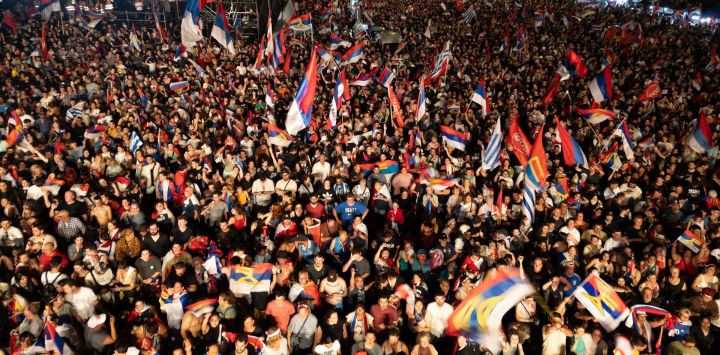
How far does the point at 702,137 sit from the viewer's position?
10.3 meters

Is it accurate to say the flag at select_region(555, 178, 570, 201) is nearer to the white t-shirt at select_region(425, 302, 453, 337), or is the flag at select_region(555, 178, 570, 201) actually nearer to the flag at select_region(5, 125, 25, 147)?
the white t-shirt at select_region(425, 302, 453, 337)

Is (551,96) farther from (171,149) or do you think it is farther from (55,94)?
(55,94)

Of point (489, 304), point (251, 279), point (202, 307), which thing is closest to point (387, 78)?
point (251, 279)

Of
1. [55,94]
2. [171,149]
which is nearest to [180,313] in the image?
[171,149]

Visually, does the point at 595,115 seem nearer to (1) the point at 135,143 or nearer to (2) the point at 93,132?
(1) the point at 135,143

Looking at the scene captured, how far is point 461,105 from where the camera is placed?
14141 millimetres

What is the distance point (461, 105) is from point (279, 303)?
9943mm

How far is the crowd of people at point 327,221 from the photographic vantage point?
566cm

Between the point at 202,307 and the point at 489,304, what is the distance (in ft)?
10.9

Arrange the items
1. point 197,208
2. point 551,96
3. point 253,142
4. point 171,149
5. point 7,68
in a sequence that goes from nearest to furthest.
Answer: point 197,208, point 171,149, point 253,142, point 551,96, point 7,68

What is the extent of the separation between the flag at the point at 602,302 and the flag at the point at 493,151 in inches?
147

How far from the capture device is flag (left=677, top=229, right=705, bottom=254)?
281 inches

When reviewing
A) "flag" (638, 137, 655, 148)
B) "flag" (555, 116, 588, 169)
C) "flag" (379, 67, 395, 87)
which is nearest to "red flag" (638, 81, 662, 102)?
"flag" (638, 137, 655, 148)

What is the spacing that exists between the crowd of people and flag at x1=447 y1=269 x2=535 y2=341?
A: 114 mm
